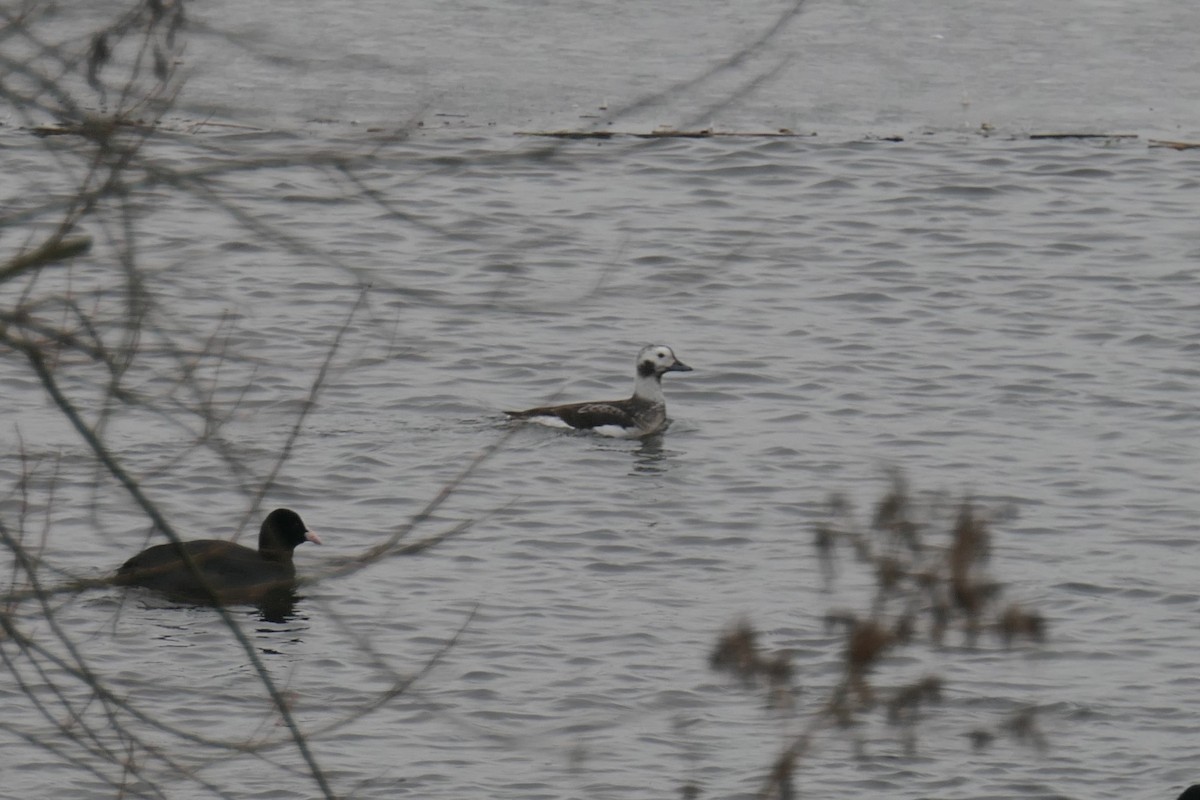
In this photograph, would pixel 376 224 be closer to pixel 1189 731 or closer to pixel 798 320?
pixel 798 320

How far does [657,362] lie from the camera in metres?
14.9

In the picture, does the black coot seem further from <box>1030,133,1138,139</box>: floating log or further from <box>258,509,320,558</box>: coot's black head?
<box>1030,133,1138,139</box>: floating log

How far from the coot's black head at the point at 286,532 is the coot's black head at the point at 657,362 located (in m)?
3.51

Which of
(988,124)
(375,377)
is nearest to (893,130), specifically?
(988,124)

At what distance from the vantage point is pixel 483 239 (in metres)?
4.51

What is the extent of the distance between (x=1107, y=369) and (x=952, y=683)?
18.7 feet

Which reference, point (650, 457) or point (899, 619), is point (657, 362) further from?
point (899, 619)

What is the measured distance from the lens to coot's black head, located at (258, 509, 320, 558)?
464 inches

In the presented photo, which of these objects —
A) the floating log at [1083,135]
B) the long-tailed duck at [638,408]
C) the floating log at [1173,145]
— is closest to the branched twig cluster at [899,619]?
the long-tailed duck at [638,408]

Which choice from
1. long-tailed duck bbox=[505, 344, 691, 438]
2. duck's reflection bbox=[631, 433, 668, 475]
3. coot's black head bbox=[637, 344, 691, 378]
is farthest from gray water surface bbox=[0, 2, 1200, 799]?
coot's black head bbox=[637, 344, 691, 378]

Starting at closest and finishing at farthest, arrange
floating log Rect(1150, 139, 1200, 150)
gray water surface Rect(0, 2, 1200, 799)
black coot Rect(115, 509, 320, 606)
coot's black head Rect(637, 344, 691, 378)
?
gray water surface Rect(0, 2, 1200, 799)
black coot Rect(115, 509, 320, 606)
coot's black head Rect(637, 344, 691, 378)
floating log Rect(1150, 139, 1200, 150)

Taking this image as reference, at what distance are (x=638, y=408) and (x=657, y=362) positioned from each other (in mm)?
362

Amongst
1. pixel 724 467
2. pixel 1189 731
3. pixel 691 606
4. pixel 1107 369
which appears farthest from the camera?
pixel 1107 369

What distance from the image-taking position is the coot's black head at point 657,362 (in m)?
14.9
